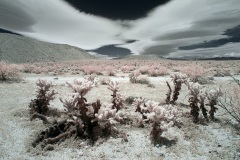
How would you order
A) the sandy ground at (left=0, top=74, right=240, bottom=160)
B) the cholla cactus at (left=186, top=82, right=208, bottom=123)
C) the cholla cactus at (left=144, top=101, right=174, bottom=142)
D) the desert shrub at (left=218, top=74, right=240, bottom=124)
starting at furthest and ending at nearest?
1. the cholla cactus at (left=186, top=82, right=208, bottom=123)
2. the cholla cactus at (left=144, top=101, right=174, bottom=142)
3. the sandy ground at (left=0, top=74, right=240, bottom=160)
4. the desert shrub at (left=218, top=74, right=240, bottom=124)

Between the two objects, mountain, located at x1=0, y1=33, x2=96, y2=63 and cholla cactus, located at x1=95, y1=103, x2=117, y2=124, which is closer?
cholla cactus, located at x1=95, y1=103, x2=117, y2=124

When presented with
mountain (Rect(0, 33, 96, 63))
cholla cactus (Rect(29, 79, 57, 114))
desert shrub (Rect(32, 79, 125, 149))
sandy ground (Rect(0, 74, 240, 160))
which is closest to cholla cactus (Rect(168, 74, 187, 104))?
sandy ground (Rect(0, 74, 240, 160))

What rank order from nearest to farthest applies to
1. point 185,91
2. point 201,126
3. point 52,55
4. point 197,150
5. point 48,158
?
point 48,158
point 197,150
point 201,126
point 185,91
point 52,55

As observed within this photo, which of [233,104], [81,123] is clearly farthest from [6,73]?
[233,104]

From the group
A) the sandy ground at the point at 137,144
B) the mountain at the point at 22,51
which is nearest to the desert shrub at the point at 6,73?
the sandy ground at the point at 137,144

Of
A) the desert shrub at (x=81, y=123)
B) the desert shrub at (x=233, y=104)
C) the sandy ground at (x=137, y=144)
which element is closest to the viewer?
the desert shrub at (x=233, y=104)

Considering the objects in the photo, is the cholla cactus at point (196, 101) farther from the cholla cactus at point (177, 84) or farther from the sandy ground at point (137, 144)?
the cholla cactus at point (177, 84)

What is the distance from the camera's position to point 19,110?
23.8 ft

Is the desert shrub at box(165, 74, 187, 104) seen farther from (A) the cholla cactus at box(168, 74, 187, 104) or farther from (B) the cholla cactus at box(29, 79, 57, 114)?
(B) the cholla cactus at box(29, 79, 57, 114)

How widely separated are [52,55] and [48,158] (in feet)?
338

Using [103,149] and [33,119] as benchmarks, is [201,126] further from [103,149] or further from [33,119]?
[33,119]

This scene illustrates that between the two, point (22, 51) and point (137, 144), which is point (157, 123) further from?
point (22, 51)

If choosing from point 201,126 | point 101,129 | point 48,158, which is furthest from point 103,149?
point 201,126

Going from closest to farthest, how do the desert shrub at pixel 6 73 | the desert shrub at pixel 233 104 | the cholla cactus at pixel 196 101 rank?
the desert shrub at pixel 233 104 < the cholla cactus at pixel 196 101 < the desert shrub at pixel 6 73
